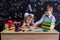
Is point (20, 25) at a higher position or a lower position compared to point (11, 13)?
lower

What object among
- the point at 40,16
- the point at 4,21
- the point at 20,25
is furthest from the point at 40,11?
the point at 4,21

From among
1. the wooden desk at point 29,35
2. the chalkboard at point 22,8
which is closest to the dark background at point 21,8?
the chalkboard at point 22,8

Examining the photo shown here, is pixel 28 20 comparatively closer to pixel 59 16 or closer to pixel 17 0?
pixel 17 0

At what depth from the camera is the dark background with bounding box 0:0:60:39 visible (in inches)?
89.4

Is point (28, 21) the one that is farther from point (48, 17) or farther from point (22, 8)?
point (48, 17)

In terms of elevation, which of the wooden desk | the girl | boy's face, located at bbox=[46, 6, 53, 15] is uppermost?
boy's face, located at bbox=[46, 6, 53, 15]

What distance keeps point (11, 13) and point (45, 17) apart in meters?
0.59

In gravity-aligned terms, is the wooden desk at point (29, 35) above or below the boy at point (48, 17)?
below

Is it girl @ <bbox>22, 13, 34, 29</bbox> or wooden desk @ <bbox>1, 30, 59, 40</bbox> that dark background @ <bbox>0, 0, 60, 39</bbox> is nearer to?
girl @ <bbox>22, 13, 34, 29</bbox>

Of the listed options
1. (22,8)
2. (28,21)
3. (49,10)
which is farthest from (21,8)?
(49,10)

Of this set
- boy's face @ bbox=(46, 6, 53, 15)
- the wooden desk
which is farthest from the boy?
the wooden desk

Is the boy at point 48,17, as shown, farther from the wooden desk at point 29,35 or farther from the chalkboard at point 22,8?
the wooden desk at point 29,35

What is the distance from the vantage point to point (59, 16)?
2.29 m

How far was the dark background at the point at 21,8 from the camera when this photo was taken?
2.27m
